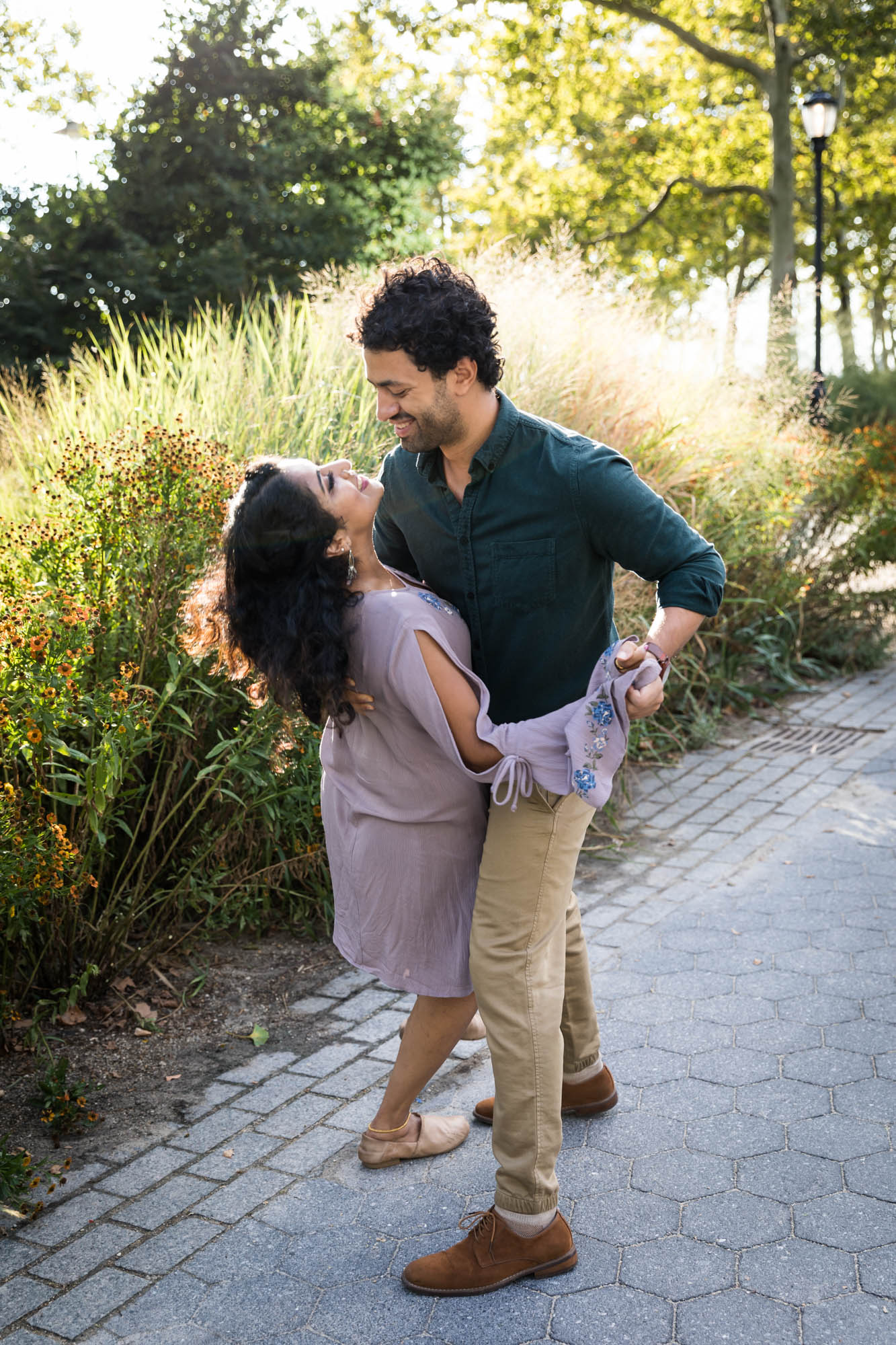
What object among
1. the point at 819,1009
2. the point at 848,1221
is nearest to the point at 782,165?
the point at 819,1009

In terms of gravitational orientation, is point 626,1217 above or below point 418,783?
below

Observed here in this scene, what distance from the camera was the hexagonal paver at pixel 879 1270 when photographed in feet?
7.47

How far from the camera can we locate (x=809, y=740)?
6711 millimetres

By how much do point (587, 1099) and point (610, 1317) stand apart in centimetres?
74

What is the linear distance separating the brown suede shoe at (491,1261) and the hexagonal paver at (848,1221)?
1.78 feet

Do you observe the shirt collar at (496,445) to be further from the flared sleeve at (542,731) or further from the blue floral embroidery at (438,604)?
the flared sleeve at (542,731)

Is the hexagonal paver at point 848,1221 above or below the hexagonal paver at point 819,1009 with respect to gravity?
above

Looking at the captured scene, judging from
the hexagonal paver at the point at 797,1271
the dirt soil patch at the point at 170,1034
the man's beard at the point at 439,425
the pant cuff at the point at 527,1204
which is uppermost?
the man's beard at the point at 439,425

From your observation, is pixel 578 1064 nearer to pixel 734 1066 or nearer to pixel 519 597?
pixel 734 1066

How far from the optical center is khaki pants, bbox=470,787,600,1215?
2.34 meters

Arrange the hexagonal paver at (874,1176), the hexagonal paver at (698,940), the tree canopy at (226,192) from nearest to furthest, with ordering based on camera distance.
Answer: the hexagonal paver at (874,1176), the hexagonal paver at (698,940), the tree canopy at (226,192)

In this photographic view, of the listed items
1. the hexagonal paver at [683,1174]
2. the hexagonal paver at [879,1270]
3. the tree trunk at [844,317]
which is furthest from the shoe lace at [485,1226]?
the tree trunk at [844,317]

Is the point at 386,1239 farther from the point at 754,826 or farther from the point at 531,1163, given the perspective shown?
the point at 754,826

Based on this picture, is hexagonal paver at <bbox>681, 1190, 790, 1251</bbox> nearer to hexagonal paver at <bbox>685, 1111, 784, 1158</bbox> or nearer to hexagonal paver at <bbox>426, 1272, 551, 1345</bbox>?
hexagonal paver at <bbox>685, 1111, 784, 1158</bbox>
